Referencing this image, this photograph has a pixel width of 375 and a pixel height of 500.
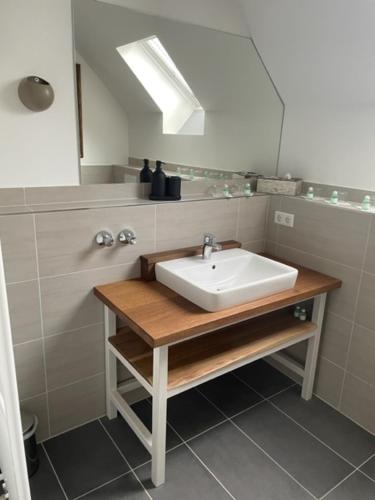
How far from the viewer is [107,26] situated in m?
1.73

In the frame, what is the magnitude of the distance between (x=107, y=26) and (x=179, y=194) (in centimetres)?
86

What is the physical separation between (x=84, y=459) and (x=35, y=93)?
1680 mm

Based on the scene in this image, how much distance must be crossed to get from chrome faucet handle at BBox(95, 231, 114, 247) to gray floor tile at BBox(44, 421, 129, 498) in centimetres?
100

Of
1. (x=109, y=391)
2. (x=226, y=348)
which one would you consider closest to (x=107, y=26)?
(x=226, y=348)

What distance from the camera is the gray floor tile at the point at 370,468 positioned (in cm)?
176

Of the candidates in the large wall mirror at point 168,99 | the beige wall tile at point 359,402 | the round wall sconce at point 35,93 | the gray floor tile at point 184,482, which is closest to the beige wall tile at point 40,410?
the gray floor tile at point 184,482

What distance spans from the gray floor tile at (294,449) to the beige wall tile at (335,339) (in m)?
0.44

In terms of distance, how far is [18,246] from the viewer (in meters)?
1.53

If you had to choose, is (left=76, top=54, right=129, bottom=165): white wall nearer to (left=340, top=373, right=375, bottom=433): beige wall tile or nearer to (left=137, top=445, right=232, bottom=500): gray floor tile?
(left=137, top=445, right=232, bottom=500): gray floor tile

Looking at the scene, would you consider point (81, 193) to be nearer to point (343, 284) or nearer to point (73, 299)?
point (73, 299)

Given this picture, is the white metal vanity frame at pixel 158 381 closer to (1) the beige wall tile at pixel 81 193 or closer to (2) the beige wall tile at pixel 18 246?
(2) the beige wall tile at pixel 18 246

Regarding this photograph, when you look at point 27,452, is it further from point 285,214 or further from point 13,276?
point 285,214

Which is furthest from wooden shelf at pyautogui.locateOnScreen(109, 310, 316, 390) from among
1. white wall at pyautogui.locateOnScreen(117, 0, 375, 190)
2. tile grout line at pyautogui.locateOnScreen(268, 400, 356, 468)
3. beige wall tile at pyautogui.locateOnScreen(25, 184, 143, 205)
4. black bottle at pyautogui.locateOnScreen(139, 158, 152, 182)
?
white wall at pyautogui.locateOnScreen(117, 0, 375, 190)

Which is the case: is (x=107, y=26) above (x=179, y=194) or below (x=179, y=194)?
above
